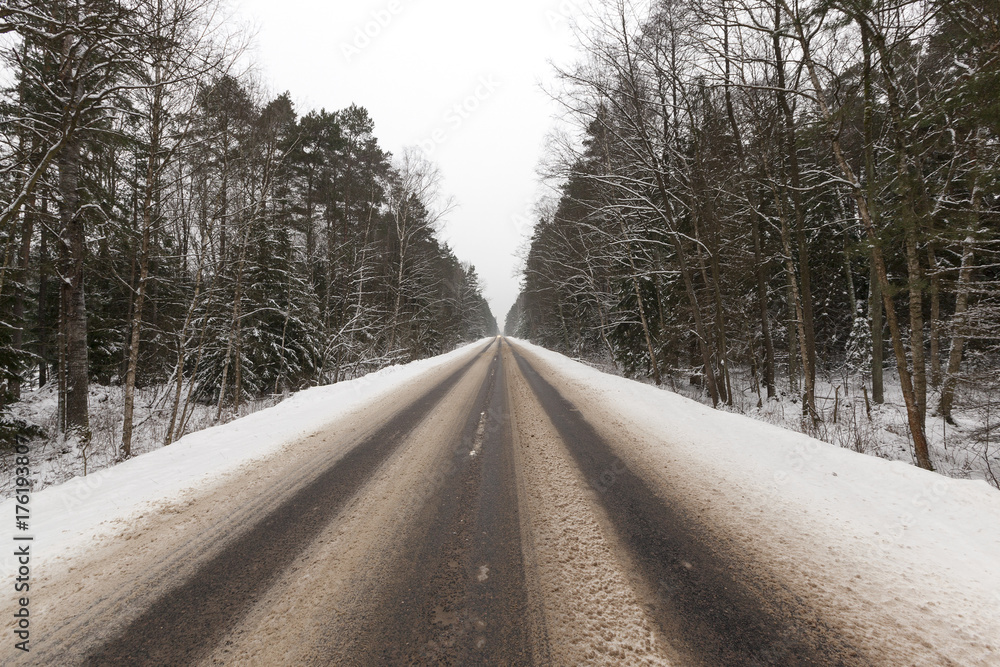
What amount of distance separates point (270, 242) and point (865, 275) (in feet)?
74.5

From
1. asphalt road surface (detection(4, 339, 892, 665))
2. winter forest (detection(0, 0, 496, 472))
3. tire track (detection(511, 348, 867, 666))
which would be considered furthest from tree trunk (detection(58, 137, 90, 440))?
tire track (detection(511, 348, 867, 666))

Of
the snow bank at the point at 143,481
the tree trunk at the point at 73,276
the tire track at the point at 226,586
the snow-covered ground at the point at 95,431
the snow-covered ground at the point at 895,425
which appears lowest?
the snow-covered ground at the point at 895,425

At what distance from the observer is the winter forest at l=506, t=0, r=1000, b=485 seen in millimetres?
5109

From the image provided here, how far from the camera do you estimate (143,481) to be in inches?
134

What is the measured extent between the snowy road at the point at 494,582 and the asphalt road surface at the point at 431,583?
0.01 metres

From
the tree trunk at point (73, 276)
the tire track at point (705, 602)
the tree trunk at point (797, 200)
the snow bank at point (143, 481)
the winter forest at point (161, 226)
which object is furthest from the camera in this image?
the tree trunk at point (797, 200)

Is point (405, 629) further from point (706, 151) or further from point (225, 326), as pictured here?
point (706, 151)

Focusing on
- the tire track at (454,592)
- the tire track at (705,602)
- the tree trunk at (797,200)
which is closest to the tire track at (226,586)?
the tire track at (454,592)

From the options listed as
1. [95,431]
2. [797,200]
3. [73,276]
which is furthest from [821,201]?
[95,431]

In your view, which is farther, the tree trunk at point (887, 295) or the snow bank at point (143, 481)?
the tree trunk at point (887, 295)

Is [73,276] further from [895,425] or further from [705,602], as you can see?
[895,425]

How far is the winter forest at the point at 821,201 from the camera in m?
5.11

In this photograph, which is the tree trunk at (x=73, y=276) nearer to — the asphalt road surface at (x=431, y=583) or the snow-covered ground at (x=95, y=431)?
the snow-covered ground at (x=95, y=431)

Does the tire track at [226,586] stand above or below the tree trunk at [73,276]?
below
